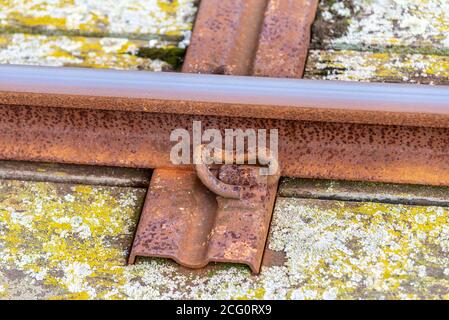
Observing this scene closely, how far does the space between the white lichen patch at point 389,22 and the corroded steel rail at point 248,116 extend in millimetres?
586

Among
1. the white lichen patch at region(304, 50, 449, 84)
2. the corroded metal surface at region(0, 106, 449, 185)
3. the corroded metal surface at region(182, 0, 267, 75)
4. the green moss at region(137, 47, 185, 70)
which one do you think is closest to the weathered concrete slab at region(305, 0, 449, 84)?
the white lichen patch at region(304, 50, 449, 84)

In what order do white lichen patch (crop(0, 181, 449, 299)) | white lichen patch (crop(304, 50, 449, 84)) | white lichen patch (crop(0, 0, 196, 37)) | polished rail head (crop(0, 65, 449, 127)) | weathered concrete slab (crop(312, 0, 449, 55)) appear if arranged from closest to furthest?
white lichen patch (crop(0, 181, 449, 299))
polished rail head (crop(0, 65, 449, 127))
white lichen patch (crop(304, 50, 449, 84))
weathered concrete slab (crop(312, 0, 449, 55))
white lichen patch (crop(0, 0, 196, 37))

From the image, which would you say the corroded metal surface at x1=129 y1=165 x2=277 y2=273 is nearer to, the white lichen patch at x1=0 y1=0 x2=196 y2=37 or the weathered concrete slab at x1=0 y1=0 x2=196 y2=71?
the weathered concrete slab at x1=0 y1=0 x2=196 y2=71

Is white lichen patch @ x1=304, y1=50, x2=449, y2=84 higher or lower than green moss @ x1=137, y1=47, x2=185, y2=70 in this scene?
higher

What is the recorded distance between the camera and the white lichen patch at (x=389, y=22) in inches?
122

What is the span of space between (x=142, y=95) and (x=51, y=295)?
2.22 ft

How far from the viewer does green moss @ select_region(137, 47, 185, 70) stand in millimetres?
3098

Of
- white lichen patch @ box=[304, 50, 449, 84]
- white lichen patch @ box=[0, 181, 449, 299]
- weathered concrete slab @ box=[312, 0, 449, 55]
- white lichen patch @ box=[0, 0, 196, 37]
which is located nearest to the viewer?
white lichen patch @ box=[0, 181, 449, 299]

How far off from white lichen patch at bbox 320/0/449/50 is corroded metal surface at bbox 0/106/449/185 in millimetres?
583

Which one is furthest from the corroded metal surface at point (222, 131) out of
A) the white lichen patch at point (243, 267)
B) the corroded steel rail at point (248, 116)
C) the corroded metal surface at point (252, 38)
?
the corroded metal surface at point (252, 38)

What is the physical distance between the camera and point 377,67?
2979mm

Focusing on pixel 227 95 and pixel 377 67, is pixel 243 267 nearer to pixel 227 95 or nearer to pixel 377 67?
pixel 227 95

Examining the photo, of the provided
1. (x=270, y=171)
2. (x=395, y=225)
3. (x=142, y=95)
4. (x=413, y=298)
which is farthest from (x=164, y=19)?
(x=413, y=298)
